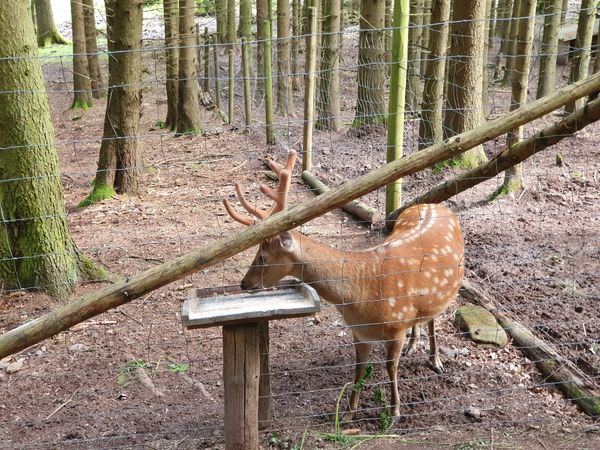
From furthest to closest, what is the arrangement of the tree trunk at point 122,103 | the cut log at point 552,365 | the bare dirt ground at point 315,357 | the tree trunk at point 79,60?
the tree trunk at point 79,60 → the tree trunk at point 122,103 → the cut log at point 552,365 → the bare dirt ground at point 315,357

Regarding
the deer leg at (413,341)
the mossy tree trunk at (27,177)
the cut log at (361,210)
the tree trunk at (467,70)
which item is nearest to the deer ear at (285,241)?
the deer leg at (413,341)

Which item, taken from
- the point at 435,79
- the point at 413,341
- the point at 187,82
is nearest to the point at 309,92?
the point at 435,79

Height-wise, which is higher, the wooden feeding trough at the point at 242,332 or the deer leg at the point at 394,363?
the wooden feeding trough at the point at 242,332

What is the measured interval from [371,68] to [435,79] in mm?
3290

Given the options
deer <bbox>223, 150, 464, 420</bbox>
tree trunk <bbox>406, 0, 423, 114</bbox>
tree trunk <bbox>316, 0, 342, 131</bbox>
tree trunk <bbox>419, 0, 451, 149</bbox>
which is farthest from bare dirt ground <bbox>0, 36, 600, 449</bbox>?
tree trunk <bbox>406, 0, 423, 114</bbox>

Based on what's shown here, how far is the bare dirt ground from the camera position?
397 centimetres

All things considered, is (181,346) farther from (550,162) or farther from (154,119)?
(154,119)

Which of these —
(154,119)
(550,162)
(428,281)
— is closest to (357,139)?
(550,162)

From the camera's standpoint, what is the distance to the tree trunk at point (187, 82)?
12.8 m

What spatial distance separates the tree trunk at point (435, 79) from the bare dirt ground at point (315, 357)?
54.9 inches

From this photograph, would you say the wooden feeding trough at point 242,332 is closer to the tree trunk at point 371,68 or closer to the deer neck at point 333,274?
the deer neck at point 333,274

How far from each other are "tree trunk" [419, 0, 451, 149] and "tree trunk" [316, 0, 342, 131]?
A: 293cm

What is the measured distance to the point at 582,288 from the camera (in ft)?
17.8

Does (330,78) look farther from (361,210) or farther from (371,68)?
(361,210)
